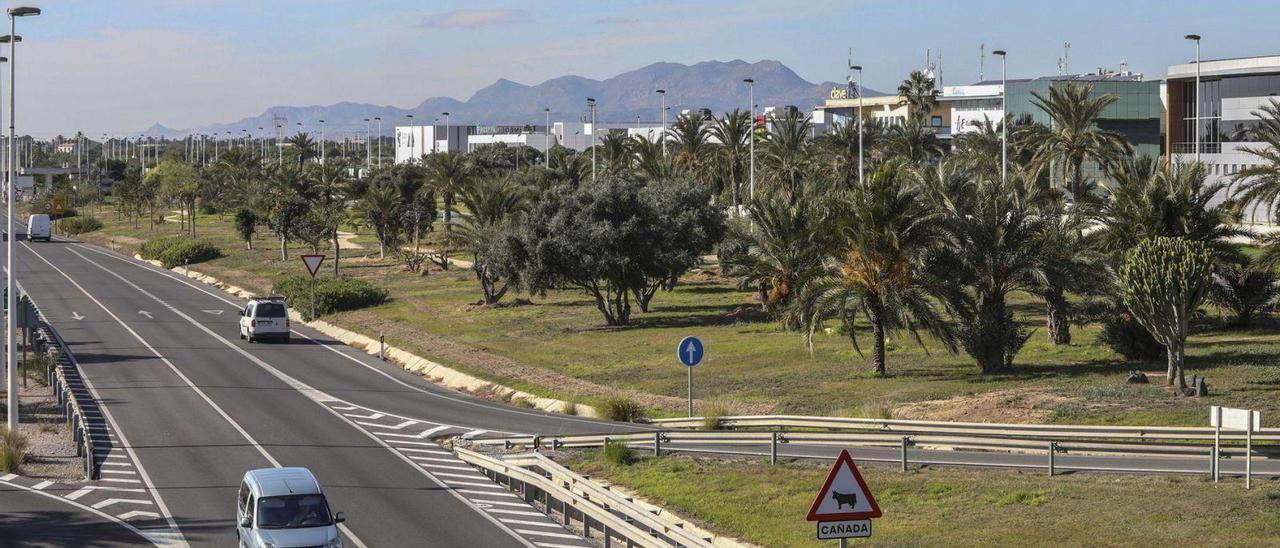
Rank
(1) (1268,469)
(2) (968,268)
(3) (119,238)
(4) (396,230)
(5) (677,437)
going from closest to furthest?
(1) (1268,469) < (5) (677,437) < (2) (968,268) < (4) (396,230) < (3) (119,238)

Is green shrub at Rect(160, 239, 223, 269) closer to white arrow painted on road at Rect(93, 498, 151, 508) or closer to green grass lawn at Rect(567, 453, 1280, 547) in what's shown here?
white arrow painted on road at Rect(93, 498, 151, 508)

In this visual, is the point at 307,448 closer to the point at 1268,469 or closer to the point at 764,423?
the point at 764,423

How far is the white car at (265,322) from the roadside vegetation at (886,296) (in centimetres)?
433

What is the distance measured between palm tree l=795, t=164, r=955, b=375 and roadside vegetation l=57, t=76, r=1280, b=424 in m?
0.06

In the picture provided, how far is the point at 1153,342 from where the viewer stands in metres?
38.9

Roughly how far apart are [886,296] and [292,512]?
21996 mm

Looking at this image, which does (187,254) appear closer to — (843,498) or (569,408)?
(569,408)

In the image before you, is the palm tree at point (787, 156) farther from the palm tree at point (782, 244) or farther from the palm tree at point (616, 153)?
the palm tree at point (782, 244)

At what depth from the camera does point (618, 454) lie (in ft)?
89.2

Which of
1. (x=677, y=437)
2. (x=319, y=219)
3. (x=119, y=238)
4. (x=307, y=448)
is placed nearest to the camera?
(x=677, y=437)

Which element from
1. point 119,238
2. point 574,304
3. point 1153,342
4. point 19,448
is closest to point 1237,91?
point 574,304

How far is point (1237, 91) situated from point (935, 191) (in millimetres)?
60823

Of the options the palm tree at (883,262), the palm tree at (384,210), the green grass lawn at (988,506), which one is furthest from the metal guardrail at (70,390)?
the palm tree at (384,210)

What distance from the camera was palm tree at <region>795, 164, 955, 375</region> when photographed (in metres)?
37.8
